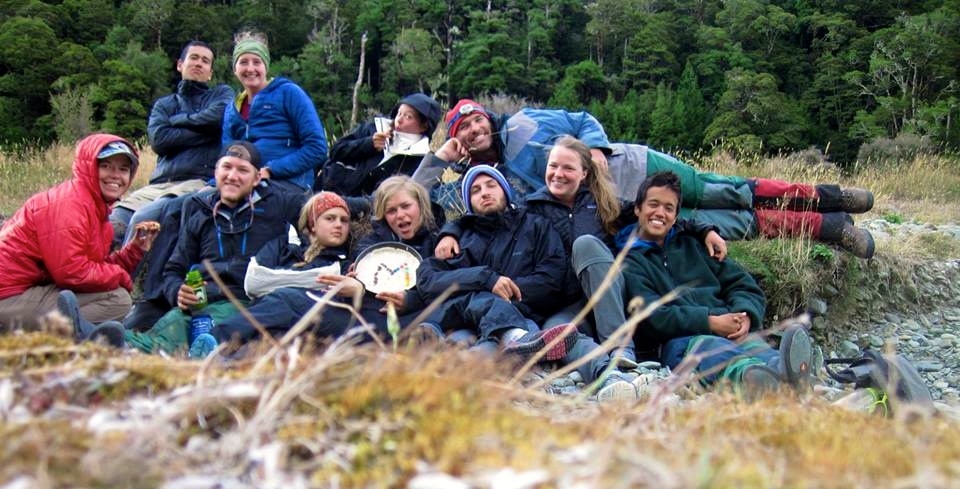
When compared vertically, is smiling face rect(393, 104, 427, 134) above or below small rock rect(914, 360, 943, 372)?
above

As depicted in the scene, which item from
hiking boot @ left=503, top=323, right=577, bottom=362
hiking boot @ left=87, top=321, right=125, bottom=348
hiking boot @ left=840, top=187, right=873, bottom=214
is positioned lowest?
hiking boot @ left=503, top=323, right=577, bottom=362

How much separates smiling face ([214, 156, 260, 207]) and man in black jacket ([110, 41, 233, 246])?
109cm

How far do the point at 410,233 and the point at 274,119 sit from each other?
67.8 inches

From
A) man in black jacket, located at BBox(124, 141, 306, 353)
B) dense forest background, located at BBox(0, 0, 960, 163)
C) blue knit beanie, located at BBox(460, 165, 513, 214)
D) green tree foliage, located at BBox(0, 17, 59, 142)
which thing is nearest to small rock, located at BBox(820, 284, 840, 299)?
blue knit beanie, located at BBox(460, 165, 513, 214)

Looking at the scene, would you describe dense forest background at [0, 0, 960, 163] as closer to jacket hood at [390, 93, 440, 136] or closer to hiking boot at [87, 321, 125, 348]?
jacket hood at [390, 93, 440, 136]

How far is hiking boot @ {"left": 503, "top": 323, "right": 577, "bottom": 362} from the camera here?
412 cm

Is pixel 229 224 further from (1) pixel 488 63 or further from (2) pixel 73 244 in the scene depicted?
(1) pixel 488 63

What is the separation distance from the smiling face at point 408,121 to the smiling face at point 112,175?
2425 millimetres

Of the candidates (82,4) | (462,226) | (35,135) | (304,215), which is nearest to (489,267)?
(462,226)

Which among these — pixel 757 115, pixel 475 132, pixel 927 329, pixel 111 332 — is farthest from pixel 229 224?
pixel 757 115

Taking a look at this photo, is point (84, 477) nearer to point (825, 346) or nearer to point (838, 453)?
point (838, 453)

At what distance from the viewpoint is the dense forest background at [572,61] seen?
87.7 feet

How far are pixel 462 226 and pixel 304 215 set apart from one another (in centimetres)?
108

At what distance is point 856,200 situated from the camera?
6316 mm
